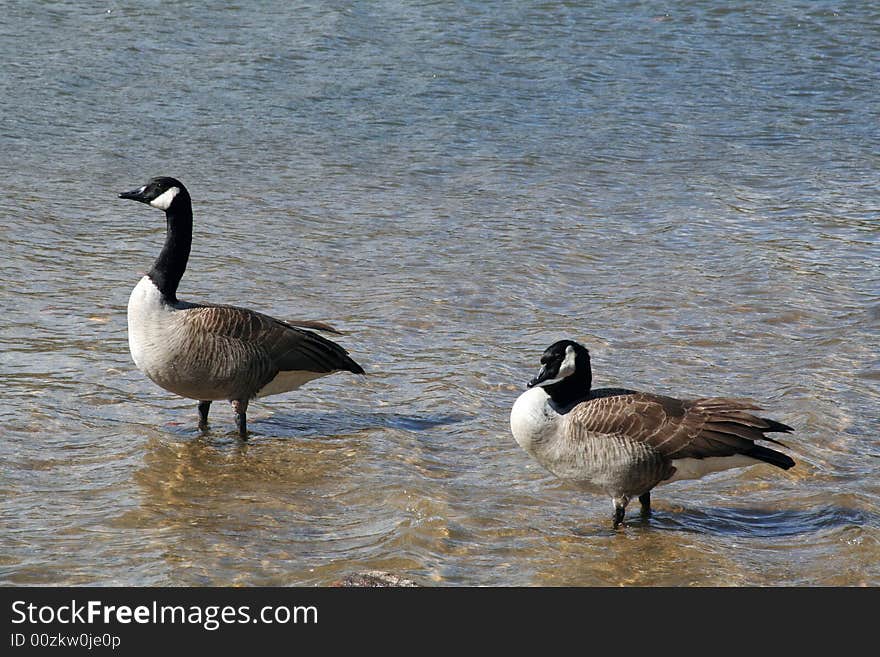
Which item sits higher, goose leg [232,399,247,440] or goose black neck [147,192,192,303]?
goose black neck [147,192,192,303]

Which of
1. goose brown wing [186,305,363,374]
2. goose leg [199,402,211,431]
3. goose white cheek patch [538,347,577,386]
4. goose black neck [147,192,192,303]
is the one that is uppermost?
goose black neck [147,192,192,303]

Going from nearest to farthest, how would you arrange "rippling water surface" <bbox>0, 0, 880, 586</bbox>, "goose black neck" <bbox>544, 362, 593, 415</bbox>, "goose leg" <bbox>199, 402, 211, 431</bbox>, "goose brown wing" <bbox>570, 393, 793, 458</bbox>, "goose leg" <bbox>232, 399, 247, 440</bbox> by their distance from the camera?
"goose brown wing" <bbox>570, 393, 793, 458</bbox>
"rippling water surface" <bbox>0, 0, 880, 586</bbox>
"goose black neck" <bbox>544, 362, 593, 415</bbox>
"goose leg" <bbox>232, 399, 247, 440</bbox>
"goose leg" <bbox>199, 402, 211, 431</bbox>

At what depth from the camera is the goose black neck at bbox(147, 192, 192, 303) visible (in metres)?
8.04

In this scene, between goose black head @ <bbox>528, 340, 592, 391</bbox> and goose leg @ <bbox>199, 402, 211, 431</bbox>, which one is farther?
goose leg @ <bbox>199, 402, 211, 431</bbox>

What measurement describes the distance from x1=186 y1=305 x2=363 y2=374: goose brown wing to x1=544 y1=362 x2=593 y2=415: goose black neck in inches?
72.4

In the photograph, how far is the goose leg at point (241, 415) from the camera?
820 centimetres

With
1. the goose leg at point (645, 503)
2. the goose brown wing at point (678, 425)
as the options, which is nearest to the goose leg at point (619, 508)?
the goose leg at point (645, 503)

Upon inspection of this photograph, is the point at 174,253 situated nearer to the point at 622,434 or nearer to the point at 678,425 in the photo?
the point at 622,434

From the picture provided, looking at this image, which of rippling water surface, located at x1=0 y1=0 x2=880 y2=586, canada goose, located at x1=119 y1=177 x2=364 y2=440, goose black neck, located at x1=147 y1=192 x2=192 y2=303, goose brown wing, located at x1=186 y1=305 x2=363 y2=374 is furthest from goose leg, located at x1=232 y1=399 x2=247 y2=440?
goose black neck, located at x1=147 y1=192 x2=192 y2=303

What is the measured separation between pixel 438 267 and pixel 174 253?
4074mm

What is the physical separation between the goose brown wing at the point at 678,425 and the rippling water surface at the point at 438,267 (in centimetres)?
58

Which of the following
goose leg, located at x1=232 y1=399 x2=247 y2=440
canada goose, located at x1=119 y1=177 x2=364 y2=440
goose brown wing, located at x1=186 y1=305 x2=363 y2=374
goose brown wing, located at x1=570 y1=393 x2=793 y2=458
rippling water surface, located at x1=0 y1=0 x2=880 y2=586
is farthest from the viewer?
goose leg, located at x1=232 y1=399 x2=247 y2=440

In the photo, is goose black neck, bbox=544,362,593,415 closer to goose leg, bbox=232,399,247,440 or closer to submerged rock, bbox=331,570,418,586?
submerged rock, bbox=331,570,418,586

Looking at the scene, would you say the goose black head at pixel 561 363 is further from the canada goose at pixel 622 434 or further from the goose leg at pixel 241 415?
the goose leg at pixel 241 415
